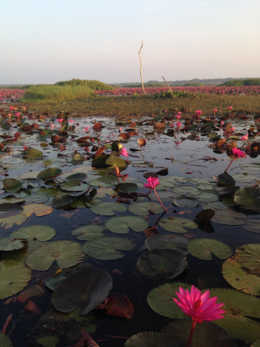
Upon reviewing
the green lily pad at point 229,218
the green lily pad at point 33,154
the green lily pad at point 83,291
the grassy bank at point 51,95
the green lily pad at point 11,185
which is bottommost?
the green lily pad at point 229,218

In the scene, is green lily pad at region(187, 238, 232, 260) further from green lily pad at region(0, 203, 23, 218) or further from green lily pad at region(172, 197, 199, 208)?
green lily pad at region(0, 203, 23, 218)

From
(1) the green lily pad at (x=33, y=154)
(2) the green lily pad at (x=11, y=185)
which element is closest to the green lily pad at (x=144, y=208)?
(2) the green lily pad at (x=11, y=185)

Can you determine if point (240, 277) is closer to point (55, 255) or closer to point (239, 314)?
point (239, 314)

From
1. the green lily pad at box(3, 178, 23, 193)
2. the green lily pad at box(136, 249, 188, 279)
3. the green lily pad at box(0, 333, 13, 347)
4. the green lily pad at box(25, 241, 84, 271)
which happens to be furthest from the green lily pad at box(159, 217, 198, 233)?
the green lily pad at box(3, 178, 23, 193)

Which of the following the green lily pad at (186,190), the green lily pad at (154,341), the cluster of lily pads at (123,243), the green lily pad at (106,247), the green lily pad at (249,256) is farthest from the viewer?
the green lily pad at (186,190)

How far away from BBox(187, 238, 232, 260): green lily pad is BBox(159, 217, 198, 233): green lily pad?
147mm

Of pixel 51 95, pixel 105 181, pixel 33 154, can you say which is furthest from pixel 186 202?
pixel 51 95

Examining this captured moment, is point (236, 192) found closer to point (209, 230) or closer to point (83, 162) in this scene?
point (209, 230)

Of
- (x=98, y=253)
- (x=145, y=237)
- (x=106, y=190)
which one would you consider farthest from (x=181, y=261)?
(x=106, y=190)

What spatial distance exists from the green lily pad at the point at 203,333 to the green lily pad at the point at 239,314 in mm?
65

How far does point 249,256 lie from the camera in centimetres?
108

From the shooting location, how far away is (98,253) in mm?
1143

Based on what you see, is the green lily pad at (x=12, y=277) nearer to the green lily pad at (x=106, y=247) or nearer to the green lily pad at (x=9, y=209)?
the green lily pad at (x=106, y=247)

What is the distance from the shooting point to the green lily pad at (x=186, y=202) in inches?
64.2
